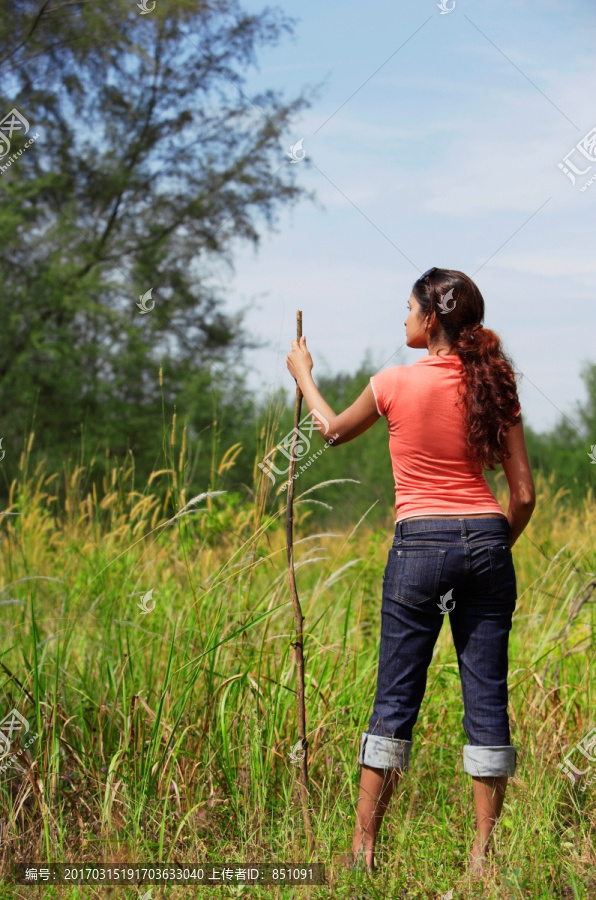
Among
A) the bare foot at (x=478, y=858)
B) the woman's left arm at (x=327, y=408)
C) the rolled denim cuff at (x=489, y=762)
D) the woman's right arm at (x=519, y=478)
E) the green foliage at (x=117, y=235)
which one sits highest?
the green foliage at (x=117, y=235)

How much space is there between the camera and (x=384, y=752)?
7.34ft

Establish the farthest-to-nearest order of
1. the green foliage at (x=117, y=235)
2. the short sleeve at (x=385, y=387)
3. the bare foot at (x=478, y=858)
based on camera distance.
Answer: the green foliage at (x=117, y=235) → the short sleeve at (x=385, y=387) → the bare foot at (x=478, y=858)

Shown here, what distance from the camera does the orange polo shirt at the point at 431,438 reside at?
2.29 metres

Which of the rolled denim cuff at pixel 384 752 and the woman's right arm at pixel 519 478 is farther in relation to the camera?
the woman's right arm at pixel 519 478

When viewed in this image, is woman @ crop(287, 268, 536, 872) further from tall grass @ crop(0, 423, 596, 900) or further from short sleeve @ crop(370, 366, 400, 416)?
tall grass @ crop(0, 423, 596, 900)

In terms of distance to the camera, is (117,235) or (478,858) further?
(117,235)

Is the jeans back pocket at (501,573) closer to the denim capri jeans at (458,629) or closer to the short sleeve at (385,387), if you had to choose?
the denim capri jeans at (458,629)

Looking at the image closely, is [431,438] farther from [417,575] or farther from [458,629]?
[458,629]

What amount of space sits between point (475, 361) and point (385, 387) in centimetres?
27

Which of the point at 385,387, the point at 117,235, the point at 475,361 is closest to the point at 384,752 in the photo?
the point at 385,387

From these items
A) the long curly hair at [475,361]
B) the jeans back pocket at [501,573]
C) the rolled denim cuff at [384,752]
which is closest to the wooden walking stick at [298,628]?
the rolled denim cuff at [384,752]

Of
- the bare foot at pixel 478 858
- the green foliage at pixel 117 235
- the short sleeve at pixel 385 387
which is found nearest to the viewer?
the bare foot at pixel 478 858

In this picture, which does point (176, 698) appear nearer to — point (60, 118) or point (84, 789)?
point (84, 789)

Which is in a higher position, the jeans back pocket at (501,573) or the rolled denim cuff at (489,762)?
the jeans back pocket at (501,573)
